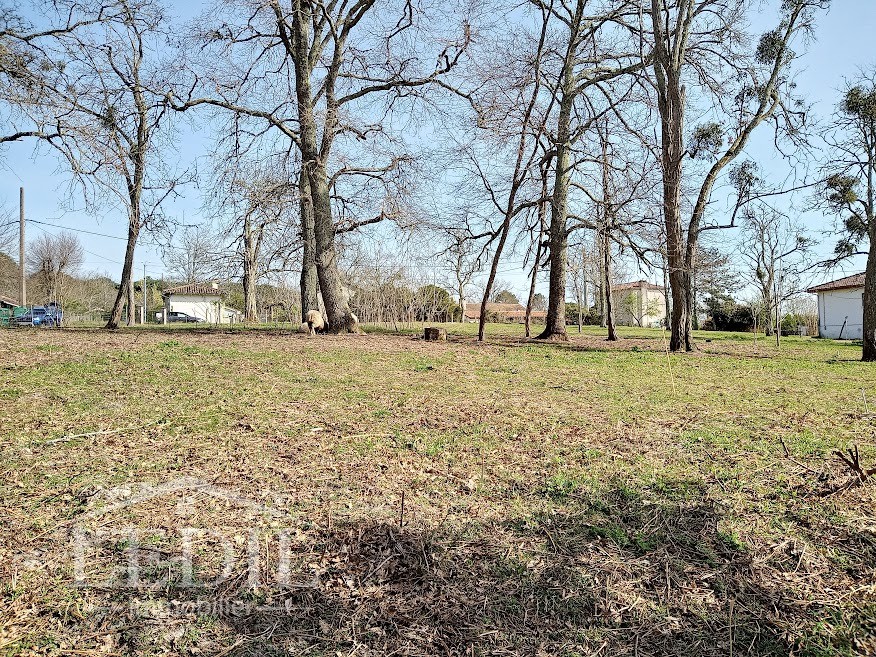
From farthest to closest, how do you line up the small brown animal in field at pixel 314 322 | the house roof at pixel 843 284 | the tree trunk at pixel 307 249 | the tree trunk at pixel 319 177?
1. the house roof at pixel 843 284
2. the tree trunk at pixel 307 249
3. the small brown animal in field at pixel 314 322
4. the tree trunk at pixel 319 177

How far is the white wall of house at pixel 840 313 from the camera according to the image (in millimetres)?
26145

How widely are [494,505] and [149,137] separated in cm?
1164

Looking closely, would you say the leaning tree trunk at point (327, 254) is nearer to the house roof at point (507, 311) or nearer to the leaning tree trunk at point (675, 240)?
the leaning tree trunk at point (675, 240)

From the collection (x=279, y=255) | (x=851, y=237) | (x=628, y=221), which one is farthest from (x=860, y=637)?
(x=851, y=237)

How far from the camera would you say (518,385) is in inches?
275

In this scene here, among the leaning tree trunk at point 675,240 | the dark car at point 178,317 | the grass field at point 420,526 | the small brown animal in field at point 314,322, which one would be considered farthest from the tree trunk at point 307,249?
the dark car at point 178,317

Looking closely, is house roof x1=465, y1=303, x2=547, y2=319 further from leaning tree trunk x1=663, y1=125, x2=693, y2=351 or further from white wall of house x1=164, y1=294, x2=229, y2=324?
leaning tree trunk x1=663, y1=125, x2=693, y2=351

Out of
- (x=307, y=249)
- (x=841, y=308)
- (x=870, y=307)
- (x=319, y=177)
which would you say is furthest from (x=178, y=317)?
(x=841, y=308)

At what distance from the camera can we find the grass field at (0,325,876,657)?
7.65 ft

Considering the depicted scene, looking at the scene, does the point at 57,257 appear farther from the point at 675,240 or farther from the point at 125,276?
the point at 675,240

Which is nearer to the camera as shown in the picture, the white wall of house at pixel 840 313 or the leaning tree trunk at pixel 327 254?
the leaning tree trunk at pixel 327 254

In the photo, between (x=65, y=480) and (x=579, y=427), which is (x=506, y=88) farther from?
(x=65, y=480)

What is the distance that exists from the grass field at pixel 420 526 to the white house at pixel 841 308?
26522mm

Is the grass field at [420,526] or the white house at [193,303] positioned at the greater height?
the white house at [193,303]
